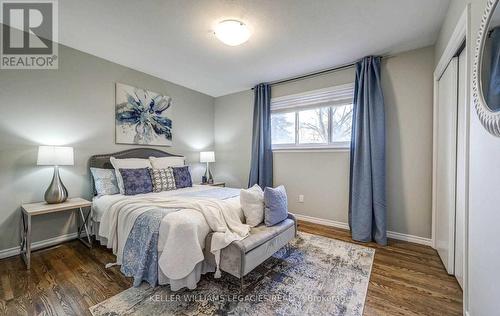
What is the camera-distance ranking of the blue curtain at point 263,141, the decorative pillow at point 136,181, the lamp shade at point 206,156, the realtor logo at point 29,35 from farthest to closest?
1. the lamp shade at point 206,156
2. the blue curtain at point 263,141
3. the decorative pillow at point 136,181
4. the realtor logo at point 29,35

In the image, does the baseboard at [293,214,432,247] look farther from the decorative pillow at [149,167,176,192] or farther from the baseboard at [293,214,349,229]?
the decorative pillow at [149,167,176,192]

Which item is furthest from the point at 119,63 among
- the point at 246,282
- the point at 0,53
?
the point at 246,282

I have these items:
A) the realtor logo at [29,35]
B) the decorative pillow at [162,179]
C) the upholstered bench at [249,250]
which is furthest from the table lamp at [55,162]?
the upholstered bench at [249,250]

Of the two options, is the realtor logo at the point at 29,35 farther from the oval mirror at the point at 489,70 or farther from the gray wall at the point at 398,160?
the gray wall at the point at 398,160

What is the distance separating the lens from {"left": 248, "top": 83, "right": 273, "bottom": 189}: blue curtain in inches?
154

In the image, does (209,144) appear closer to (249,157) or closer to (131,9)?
(249,157)

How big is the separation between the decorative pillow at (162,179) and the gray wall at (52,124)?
31.9 inches

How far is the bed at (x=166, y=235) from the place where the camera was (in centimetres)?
164

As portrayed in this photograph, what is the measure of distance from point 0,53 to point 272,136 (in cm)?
370

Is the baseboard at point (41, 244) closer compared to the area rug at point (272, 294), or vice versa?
the area rug at point (272, 294)

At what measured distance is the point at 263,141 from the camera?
3.90 meters

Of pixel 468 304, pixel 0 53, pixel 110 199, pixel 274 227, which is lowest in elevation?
pixel 468 304

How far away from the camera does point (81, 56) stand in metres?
2.79

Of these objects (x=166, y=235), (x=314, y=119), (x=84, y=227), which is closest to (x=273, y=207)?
(x=166, y=235)
